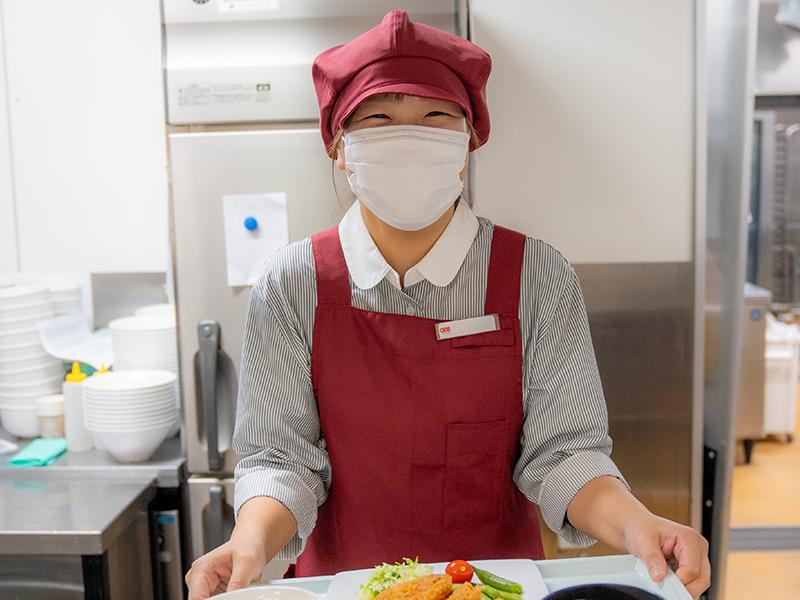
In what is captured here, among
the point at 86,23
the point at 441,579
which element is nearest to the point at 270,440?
the point at 441,579

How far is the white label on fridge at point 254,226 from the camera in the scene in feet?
6.69

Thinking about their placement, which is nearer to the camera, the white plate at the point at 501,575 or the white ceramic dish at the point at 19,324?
the white plate at the point at 501,575

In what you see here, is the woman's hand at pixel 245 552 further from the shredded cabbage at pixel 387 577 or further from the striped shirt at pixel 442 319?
the shredded cabbage at pixel 387 577

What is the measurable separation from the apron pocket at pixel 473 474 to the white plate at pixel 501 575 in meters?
0.27

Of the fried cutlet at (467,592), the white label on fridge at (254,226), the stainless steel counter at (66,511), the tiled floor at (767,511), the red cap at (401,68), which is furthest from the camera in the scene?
the tiled floor at (767,511)

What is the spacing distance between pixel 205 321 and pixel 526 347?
40.6 inches

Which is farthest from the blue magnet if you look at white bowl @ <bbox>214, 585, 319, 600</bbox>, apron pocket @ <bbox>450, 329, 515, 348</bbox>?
white bowl @ <bbox>214, 585, 319, 600</bbox>

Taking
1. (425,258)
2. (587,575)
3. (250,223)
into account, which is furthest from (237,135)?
(587,575)

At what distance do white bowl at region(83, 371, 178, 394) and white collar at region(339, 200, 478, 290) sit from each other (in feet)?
3.29

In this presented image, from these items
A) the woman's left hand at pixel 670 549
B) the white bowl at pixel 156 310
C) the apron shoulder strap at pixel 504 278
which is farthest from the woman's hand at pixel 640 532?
the white bowl at pixel 156 310

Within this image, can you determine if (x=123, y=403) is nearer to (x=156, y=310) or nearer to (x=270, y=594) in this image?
(x=156, y=310)

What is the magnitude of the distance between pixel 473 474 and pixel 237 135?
1144 mm

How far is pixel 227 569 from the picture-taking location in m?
1.09

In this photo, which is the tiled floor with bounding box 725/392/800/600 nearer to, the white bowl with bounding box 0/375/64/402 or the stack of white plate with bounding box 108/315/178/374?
the stack of white plate with bounding box 108/315/178/374
